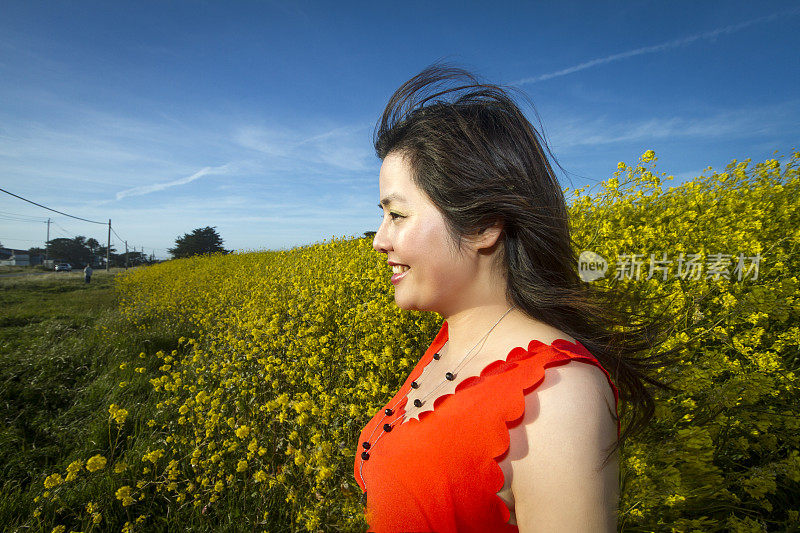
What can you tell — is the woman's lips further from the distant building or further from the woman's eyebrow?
the distant building

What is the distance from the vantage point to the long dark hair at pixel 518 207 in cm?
88

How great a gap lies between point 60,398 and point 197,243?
95.8 ft

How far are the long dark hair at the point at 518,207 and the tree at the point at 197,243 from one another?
105 ft

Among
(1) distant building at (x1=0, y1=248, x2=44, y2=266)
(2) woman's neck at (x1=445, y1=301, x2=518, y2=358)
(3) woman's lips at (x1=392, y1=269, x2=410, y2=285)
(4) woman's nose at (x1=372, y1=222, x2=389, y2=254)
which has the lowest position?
(2) woman's neck at (x1=445, y1=301, x2=518, y2=358)

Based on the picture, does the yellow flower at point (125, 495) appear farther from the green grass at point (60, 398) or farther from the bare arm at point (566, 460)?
the bare arm at point (566, 460)

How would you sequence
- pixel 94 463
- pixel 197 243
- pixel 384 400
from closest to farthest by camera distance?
pixel 94 463 → pixel 384 400 → pixel 197 243

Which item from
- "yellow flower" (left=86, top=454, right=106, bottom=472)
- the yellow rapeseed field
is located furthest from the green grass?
"yellow flower" (left=86, top=454, right=106, bottom=472)

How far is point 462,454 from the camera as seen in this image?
0.70 meters

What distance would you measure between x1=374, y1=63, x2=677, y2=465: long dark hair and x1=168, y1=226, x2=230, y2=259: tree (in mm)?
31988

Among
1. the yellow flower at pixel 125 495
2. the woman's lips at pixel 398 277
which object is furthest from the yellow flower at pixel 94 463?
the woman's lips at pixel 398 277

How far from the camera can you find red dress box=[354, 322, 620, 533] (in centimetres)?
66

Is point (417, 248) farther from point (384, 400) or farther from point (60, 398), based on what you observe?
point (60, 398)

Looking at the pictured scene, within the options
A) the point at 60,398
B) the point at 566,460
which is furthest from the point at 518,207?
the point at 60,398

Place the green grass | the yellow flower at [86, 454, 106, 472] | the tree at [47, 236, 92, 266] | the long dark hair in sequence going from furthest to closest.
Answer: the tree at [47, 236, 92, 266], the green grass, the yellow flower at [86, 454, 106, 472], the long dark hair
